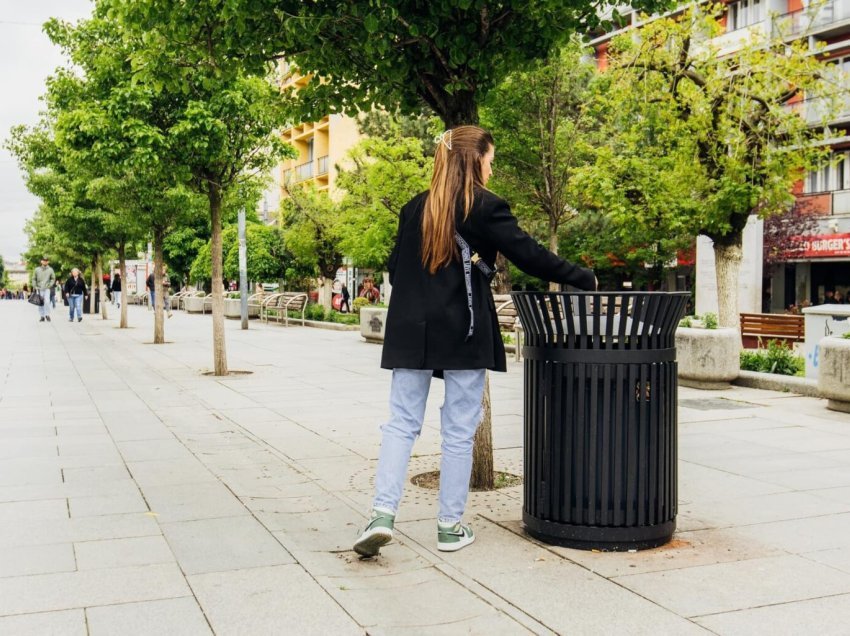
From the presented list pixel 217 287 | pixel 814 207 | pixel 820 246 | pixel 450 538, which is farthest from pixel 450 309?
pixel 814 207

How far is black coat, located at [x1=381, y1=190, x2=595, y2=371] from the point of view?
4.16 m

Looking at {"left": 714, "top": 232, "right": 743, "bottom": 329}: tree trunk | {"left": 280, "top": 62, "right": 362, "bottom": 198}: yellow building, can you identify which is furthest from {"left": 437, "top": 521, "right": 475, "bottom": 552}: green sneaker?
{"left": 280, "top": 62, "right": 362, "bottom": 198}: yellow building

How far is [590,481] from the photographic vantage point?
164 inches

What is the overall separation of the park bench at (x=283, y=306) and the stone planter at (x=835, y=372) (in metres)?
19.2

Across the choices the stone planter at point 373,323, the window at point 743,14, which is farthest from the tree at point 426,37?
the window at point 743,14

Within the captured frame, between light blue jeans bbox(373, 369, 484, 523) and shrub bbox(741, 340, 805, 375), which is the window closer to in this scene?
shrub bbox(741, 340, 805, 375)

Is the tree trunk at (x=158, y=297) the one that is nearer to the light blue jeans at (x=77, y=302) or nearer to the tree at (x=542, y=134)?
the tree at (x=542, y=134)

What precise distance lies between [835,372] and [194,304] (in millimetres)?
35238

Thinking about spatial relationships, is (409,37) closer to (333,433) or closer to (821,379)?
(333,433)

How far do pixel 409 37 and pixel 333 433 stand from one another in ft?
11.8

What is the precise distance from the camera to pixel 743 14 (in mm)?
38062

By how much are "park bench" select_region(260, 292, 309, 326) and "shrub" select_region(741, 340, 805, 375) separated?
1668 cm

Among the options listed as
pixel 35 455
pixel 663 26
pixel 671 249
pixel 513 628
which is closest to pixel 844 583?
pixel 513 628

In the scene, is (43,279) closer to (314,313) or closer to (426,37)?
(314,313)
